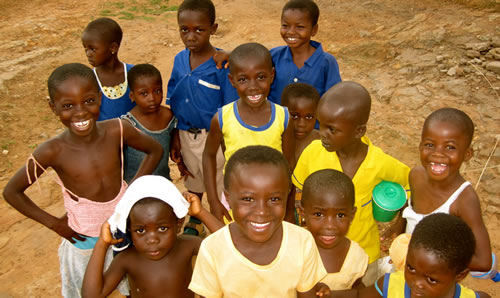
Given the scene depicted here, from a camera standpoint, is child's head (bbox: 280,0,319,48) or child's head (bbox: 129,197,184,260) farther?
child's head (bbox: 280,0,319,48)

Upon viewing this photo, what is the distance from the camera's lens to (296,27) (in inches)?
117

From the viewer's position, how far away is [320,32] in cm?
757

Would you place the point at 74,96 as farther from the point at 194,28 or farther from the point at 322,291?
the point at 322,291

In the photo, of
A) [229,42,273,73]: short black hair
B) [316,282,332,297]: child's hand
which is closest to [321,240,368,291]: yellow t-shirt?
[316,282,332,297]: child's hand

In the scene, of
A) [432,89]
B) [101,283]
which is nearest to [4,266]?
[101,283]

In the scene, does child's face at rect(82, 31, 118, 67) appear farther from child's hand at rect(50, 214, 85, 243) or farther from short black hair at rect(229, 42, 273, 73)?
child's hand at rect(50, 214, 85, 243)

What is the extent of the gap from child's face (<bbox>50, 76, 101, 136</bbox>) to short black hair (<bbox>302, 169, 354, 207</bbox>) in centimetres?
124

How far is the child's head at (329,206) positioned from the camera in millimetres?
Answer: 1952

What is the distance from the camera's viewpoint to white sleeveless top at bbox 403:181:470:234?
2.01 metres

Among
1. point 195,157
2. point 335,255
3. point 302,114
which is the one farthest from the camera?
point 195,157

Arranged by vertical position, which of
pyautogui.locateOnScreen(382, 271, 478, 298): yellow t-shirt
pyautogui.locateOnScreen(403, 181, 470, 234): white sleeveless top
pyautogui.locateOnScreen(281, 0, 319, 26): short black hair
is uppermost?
pyautogui.locateOnScreen(281, 0, 319, 26): short black hair

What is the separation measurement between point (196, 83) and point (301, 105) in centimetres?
78

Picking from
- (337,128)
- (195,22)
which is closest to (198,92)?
(195,22)

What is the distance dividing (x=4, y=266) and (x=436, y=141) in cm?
323
